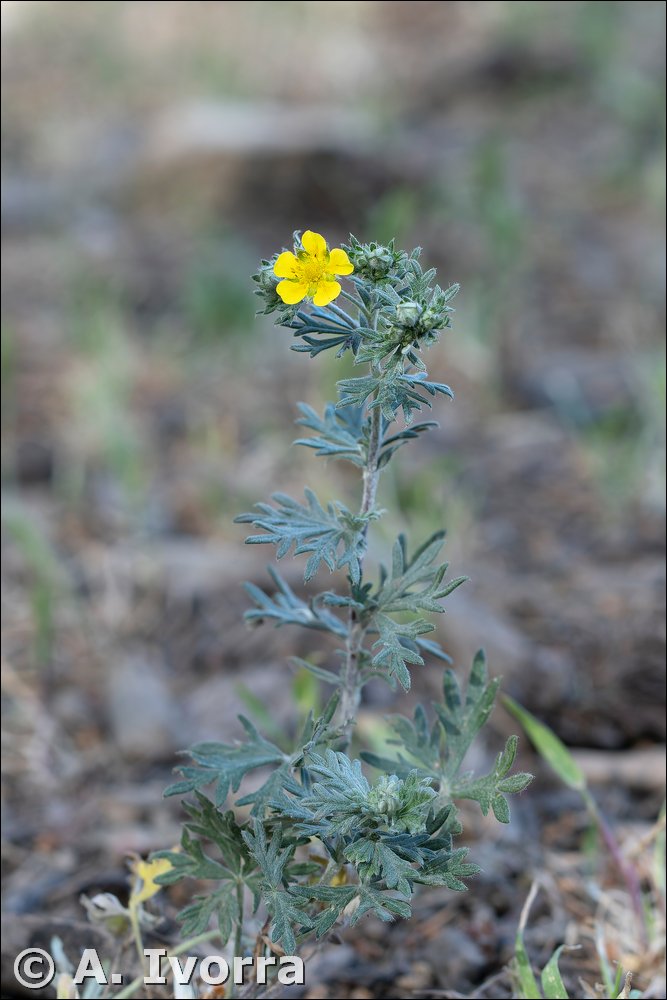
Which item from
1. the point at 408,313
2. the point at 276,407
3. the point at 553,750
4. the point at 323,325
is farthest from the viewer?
the point at 276,407

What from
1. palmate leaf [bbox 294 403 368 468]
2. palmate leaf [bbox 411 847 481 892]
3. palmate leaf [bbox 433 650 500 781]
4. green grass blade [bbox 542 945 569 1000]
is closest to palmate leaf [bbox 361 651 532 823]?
palmate leaf [bbox 433 650 500 781]

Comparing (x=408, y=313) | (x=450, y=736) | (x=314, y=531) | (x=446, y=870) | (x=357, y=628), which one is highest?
(x=408, y=313)

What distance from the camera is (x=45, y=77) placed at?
8445 mm

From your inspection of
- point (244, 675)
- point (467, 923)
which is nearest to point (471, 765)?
point (467, 923)

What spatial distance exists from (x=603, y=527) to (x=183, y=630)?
1388mm

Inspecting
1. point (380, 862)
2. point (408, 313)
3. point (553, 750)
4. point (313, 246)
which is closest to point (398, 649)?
point (380, 862)

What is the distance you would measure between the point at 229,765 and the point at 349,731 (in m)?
0.18

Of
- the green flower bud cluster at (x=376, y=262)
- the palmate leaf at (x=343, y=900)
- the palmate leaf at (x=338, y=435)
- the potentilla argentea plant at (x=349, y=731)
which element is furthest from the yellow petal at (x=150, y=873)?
the green flower bud cluster at (x=376, y=262)

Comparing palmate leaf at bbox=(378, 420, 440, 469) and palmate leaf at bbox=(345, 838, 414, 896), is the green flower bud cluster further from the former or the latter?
palmate leaf at bbox=(345, 838, 414, 896)

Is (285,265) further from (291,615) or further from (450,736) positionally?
(450,736)

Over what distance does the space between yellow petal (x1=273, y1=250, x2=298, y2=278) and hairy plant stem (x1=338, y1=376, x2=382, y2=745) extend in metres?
0.21

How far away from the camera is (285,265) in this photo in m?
1.18

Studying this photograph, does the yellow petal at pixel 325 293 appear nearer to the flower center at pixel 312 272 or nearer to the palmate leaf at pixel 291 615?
the flower center at pixel 312 272

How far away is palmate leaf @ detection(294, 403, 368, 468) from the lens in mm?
1322
